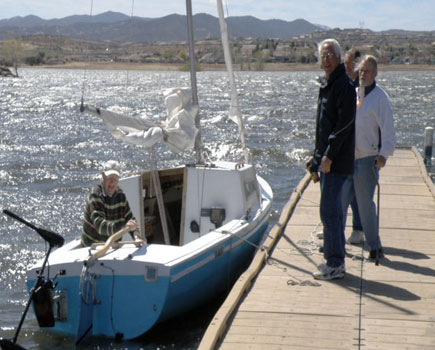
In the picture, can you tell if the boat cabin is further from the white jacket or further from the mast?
the white jacket

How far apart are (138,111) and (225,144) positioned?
19.4m

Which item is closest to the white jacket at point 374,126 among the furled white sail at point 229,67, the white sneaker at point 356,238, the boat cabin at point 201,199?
the white sneaker at point 356,238

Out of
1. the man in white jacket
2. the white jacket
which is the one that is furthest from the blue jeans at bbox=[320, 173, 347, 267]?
the white jacket

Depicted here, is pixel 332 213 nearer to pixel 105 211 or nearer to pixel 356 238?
pixel 356 238

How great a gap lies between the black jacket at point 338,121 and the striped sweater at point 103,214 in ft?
7.98

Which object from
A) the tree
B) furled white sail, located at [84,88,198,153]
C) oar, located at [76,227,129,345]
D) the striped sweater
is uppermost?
furled white sail, located at [84,88,198,153]

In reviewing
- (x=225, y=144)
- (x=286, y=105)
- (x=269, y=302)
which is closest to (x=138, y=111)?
(x=286, y=105)

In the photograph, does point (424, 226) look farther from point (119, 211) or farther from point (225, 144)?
point (225, 144)

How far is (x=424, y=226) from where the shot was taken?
1013 cm

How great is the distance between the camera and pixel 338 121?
22.7ft

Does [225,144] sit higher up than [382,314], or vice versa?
[382,314]

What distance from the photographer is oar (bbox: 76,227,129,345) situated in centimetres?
752

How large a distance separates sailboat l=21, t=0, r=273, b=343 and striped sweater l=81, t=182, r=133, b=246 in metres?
0.25

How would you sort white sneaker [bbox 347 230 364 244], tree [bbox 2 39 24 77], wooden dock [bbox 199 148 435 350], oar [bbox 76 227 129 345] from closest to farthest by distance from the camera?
wooden dock [bbox 199 148 435 350] < oar [bbox 76 227 129 345] < white sneaker [bbox 347 230 364 244] < tree [bbox 2 39 24 77]
